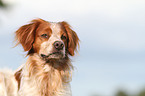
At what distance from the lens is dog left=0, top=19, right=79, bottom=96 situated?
888 centimetres

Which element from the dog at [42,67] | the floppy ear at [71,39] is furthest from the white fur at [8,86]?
the floppy ear at [71,39]

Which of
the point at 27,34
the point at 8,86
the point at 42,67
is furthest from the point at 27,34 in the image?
the point at 8,86

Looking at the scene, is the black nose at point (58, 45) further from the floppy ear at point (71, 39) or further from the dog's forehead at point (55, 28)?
the floppy ear at point (71, 39)

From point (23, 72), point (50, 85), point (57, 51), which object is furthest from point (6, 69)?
point (57, 51)

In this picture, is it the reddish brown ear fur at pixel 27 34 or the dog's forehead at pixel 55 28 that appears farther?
the reddish brown ear fur at pixel 27 34

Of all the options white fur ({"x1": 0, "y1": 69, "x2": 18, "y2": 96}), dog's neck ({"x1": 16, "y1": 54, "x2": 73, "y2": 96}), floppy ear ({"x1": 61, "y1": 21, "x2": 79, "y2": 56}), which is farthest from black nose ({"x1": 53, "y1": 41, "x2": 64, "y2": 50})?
white fur ({"x1": 0, "y1": 69, "x2": 18, "y2": 96})

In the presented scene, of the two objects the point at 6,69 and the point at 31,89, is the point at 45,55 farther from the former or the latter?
the point at 6,69

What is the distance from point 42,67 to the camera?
29.6ft

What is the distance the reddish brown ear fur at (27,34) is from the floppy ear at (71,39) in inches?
34.9

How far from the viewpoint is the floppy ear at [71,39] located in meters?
9.34

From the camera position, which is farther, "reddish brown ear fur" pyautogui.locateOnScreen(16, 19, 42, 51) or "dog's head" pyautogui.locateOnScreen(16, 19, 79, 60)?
"reddish brown ear fur" pyautogui.locateOnScreen(16, 19, 42, 51)

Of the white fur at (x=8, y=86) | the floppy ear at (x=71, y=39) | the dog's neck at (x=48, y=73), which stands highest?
the floppy ear at (x=71, y=39)

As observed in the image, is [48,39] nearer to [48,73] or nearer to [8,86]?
[48,73]

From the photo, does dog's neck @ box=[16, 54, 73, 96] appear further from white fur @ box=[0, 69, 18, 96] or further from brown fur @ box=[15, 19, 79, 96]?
white fur @ box=[0, 69, 18, 96]
